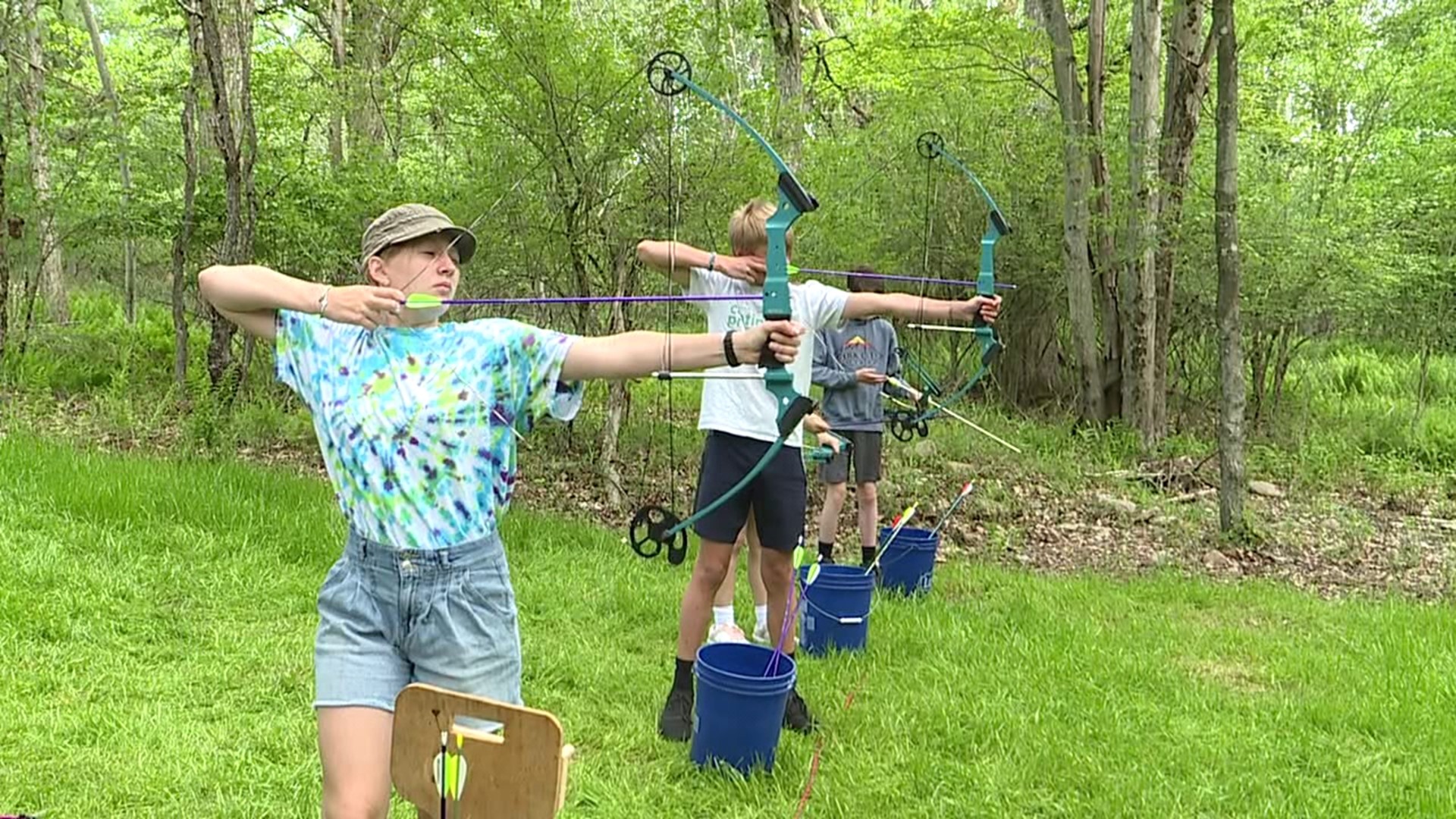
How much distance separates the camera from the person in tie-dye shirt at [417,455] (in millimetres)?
1697

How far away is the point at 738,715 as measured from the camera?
110 inches

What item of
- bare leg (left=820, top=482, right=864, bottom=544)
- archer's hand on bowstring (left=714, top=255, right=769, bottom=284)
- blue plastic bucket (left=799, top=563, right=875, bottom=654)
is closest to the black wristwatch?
archer's hand on bowstring (left=714, top=255, right=769, bottom=284)

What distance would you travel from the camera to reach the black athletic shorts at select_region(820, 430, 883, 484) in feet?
15.8

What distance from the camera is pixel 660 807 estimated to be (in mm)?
2723

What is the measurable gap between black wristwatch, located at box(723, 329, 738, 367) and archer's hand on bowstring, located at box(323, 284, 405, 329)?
0.55m

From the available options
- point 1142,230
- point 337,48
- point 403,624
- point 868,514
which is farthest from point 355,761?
point 337,48

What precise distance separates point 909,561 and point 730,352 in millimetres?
3212

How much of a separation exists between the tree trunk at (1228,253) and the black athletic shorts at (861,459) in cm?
244

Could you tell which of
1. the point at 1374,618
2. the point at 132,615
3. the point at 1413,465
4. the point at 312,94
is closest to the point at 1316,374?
the point at 1413,465

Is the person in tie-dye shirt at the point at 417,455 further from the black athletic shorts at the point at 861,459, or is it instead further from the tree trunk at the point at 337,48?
the tree trunk at the point at 337,48

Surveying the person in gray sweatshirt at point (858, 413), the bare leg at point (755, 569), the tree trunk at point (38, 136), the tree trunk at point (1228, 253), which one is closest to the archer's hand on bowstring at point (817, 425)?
the bare leg at point (755, 569)

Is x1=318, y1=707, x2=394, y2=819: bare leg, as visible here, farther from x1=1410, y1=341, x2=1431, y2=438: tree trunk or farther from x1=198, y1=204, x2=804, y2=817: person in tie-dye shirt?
x1=1410, y1=341, x2=1431, y2=438: tree trunk

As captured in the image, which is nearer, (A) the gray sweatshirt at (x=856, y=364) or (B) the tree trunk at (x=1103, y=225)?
(A) the gray sweatshirt at (x=856, y=364)

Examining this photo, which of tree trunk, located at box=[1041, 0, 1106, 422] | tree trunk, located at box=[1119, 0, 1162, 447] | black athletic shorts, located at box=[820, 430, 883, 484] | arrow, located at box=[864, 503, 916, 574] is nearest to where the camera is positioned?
arrow, located at box=[864, 503, 916, 574]
